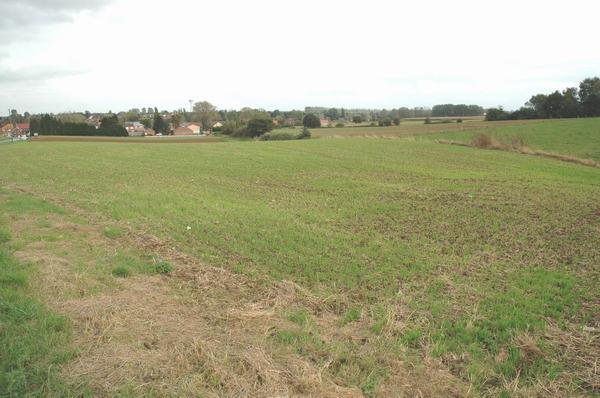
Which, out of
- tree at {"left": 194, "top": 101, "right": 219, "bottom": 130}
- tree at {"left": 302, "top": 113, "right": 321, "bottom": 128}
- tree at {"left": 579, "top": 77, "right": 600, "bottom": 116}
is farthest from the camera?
tree at {"left": 194, "top": 101, "right": 219, "bottom": 130}

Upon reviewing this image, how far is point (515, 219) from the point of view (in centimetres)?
1061

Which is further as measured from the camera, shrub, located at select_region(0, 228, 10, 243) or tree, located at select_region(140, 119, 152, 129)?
tree, located at select_region(140, 119, 152, 129)

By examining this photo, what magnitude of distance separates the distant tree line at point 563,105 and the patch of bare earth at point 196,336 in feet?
279

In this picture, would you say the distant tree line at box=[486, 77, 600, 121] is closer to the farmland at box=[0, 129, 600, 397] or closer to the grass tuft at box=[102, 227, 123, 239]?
the farmland at box=[0, 129, 600, 397]

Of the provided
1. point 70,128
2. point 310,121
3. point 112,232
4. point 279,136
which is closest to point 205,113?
point 310,121

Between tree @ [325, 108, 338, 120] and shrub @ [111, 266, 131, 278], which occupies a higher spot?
tree @ [325, 108, 338, 120]

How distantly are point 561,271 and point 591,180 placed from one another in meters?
13.7

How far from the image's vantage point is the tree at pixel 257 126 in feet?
245

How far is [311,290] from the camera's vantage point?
631 centimetres

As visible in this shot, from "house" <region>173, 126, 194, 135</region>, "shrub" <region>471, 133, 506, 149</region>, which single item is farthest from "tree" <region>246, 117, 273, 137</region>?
"shrub" <region>471, 133, 506, 149</region>

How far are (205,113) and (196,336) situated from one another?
115395mm

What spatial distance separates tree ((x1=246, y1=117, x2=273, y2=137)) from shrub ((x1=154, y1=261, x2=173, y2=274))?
69.0m

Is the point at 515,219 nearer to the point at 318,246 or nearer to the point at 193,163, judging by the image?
the point at 318,246

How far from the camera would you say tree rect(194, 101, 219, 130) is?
112 meters
